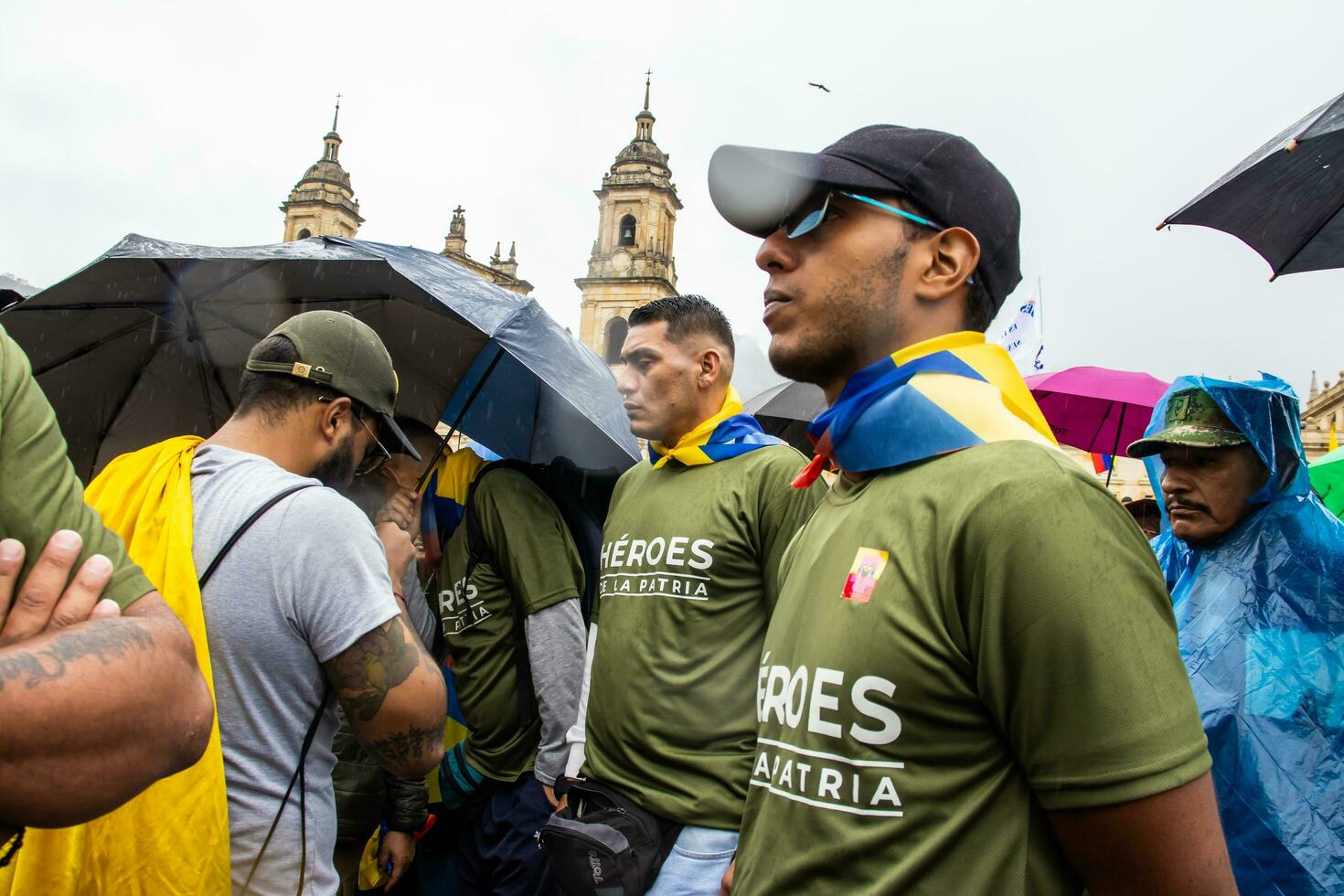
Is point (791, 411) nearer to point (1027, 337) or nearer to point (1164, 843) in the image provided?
point (1027, 337)

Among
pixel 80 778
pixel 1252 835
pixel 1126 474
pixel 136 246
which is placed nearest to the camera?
pixel 80 778

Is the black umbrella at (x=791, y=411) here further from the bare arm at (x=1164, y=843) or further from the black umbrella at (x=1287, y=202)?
the bare arm at (x=1164, y=843)

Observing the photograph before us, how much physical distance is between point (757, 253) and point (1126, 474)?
35.2m

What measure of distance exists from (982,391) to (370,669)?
142 cm

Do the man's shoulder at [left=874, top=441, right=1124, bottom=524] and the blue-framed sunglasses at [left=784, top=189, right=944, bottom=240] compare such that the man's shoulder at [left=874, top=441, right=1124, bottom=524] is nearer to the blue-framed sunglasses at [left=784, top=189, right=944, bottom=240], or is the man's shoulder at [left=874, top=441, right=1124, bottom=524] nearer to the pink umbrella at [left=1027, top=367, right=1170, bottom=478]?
the blue-framed sunglasses at [left=784, top=189, right=944, bottom=240]

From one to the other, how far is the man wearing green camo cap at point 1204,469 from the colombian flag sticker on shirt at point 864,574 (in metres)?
2.13

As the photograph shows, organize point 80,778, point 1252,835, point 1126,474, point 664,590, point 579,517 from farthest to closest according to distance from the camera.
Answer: point 1126,474 → point 579,517 → point 664,590 → point 1252,835 → point 80,778

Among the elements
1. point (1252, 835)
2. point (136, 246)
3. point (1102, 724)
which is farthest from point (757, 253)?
point (136, 246)

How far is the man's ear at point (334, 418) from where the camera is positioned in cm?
232

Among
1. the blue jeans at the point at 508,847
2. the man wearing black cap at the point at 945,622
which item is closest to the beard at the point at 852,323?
the man wearing black cap at the point at 945,622

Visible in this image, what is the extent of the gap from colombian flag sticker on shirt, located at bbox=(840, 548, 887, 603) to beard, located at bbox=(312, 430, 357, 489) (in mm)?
1525

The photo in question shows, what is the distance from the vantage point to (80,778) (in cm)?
105

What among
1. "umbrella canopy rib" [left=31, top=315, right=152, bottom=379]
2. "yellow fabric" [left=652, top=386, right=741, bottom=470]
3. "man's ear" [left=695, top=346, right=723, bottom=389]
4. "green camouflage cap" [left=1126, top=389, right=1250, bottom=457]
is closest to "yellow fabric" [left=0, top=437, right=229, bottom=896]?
"yellow fabric" [left=652, top=386, right=741, bottom=470]

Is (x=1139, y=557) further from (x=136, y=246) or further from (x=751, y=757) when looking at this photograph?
(x=136, y=246)
